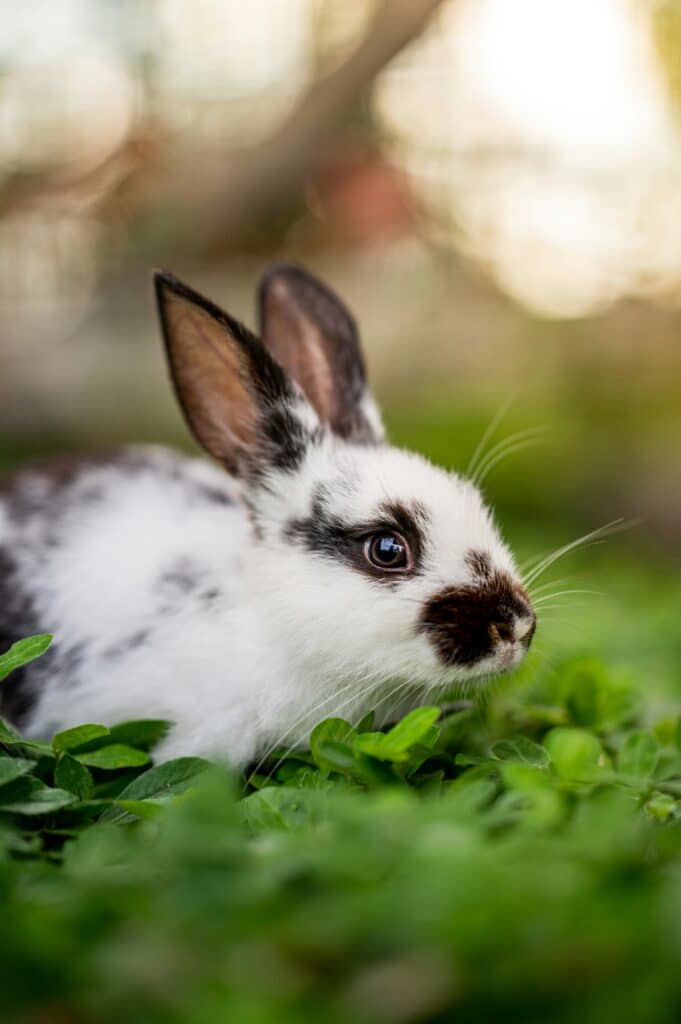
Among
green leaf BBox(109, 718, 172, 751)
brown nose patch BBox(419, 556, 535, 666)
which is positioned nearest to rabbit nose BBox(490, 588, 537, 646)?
brown nose patch BBox(419, 556, 535, 666)

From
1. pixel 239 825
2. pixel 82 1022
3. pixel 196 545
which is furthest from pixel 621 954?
pixel 196 545

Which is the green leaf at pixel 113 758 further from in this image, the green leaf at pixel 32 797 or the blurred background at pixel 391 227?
the blurred background at pixel 391 227

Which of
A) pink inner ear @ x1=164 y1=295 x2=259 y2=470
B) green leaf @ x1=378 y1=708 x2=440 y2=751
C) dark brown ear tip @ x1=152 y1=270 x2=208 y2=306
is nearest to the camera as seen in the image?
green leaf @ x1=378 y1=708 x2=440 y2=751

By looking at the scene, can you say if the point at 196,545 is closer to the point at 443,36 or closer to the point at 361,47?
the point at 361,47

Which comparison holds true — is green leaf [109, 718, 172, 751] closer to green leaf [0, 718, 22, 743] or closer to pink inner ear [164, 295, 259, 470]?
green leaf [0, 718, 22, 743]

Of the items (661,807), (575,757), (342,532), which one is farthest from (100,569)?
(661,807)

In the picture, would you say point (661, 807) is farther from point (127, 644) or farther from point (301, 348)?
point (301, 348)
